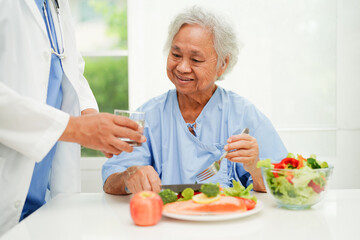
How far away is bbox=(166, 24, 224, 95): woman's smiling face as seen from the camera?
184 cm

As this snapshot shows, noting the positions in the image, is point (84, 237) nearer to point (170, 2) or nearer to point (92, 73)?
point (170, 2)

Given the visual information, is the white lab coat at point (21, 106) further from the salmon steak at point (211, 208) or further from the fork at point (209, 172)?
the fork at point (209, 172)

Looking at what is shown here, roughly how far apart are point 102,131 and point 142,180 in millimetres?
317

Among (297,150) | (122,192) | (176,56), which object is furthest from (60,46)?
(297,150)

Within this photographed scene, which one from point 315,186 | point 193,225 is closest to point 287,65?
point 315,186

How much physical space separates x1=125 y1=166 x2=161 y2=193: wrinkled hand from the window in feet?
4.91

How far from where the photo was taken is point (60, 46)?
174 cm

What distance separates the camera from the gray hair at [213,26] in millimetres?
1857

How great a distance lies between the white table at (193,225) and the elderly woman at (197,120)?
45 cm

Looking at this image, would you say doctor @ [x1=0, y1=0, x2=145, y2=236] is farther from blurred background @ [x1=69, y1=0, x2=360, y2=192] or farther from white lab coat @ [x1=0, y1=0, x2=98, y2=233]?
blurred background @ [x1=69, y1=0, x2=360, y2=192]

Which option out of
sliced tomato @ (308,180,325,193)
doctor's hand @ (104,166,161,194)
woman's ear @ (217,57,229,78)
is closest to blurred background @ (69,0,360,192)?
woman's ear @ (217,57,229,78)

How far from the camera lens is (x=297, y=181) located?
4.13 feet

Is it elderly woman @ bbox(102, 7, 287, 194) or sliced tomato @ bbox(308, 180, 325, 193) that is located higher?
elderly woman @ bbox(102, 7, 287, 194)

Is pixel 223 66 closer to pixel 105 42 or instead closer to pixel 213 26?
pixel 213 26
